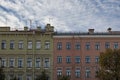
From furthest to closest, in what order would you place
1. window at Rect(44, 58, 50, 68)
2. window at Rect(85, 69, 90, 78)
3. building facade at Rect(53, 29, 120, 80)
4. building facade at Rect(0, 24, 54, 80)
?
window at Rect(44, 58, 50, 68), building facade at Rect(0, 24, 54, 80), building facade at Rect(53, 29, 120, 80), window at Rect(85, 69, 90, 78)

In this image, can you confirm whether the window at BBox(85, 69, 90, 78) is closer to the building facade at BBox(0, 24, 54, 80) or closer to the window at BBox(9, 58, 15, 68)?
the building facade at BBox(0, 24, 54, 80)

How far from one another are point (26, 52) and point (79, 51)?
10482 mm

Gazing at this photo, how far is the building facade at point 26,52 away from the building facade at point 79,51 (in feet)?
5.22

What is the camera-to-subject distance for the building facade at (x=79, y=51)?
240ft

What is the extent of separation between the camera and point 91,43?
73750mm

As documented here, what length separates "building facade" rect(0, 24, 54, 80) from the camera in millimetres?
73625

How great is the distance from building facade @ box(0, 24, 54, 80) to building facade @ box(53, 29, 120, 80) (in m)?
1.59

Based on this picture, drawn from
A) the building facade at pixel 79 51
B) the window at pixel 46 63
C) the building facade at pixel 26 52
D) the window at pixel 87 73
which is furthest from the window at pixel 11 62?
the window at pixel 87 73

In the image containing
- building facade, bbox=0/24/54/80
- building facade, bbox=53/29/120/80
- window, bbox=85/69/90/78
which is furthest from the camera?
building facade, bbox=0/24/54/80

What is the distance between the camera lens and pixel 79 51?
242 ft

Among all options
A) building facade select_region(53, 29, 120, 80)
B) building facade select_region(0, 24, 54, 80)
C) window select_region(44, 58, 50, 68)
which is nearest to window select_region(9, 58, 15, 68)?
building facade select_region(0, 24, 54, 80)

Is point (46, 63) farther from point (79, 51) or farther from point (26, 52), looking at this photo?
point (79, 51)

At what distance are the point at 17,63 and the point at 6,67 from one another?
2314 millimetres

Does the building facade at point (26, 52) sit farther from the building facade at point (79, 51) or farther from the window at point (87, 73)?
the window at point (87, 73)
